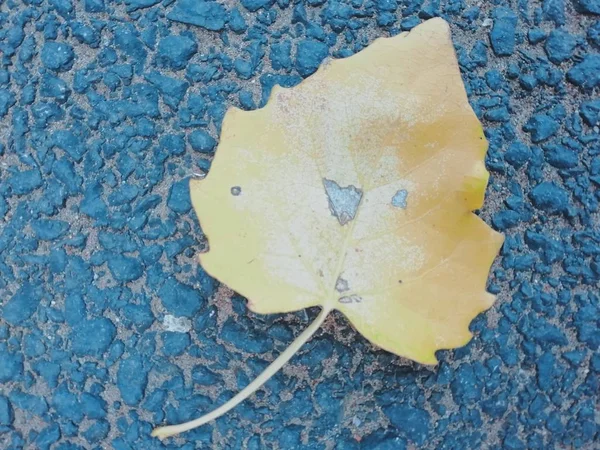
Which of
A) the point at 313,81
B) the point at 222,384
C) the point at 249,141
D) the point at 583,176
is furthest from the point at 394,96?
the point at 222,384

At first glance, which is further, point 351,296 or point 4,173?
point 4,173

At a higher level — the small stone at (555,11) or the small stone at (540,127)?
the small stone at (555,11)

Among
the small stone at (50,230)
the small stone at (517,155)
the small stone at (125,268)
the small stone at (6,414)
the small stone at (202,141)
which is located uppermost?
the small stone at (202,141)

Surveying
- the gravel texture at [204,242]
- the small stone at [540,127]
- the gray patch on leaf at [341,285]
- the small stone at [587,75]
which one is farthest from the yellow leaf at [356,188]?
the small stone at [587,75]

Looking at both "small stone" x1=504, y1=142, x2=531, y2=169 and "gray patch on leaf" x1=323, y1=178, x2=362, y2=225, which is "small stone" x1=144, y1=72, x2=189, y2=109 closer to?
"gray patch on leaf" x1=323, y1=178, x2=362, y2=225

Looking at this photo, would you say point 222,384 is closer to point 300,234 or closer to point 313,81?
point 300,234

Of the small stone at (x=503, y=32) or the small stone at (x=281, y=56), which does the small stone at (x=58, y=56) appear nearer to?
the small stone at (x=281, y=56)

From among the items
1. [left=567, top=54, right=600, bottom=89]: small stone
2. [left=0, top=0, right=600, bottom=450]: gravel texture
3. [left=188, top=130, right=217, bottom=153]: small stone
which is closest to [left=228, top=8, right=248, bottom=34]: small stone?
[left=0, top=0, right=600, bottom=450]: gravel texture
